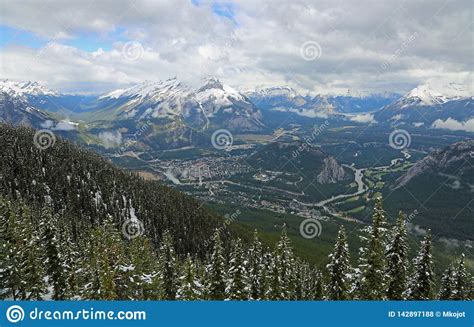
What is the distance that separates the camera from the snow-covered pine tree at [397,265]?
38.6 metres

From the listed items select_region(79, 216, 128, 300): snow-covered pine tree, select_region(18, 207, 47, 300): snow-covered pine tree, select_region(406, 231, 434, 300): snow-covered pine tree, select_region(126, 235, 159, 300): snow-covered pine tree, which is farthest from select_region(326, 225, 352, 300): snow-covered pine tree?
select_region(18, 207, 47, 300): snow-covered pine tree

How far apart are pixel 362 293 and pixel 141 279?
30758 millimetres

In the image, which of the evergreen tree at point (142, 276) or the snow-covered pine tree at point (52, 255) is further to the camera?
the snow-covered pine tree at point (52, 255)

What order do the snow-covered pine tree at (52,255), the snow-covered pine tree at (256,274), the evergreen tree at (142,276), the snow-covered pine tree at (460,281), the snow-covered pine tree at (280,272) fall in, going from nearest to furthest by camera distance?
the snow-covered pine tree at (460,281)
the snow-covered pine tree at (280,272)
the snow-covered pine tree at (256,274)
the evergreen tree at (142,276)
the snow-covered pine tree at (52,255)

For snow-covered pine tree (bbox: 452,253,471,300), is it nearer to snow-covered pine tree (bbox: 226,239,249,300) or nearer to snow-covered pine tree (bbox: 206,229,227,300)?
snow-covered pine tree (bbox: 226,239,249,300)

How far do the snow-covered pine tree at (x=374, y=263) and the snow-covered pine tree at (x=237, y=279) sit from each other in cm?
1288

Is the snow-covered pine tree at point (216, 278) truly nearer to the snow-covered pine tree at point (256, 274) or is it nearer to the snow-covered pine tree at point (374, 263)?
the snow-covered pine tree at point (256, 274)

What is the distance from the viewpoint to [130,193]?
600 ft

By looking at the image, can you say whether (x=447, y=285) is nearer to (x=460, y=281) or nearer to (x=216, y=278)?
(x=460, y=281)

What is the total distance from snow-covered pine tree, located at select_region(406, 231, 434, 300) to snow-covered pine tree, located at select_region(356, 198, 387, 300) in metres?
2.96

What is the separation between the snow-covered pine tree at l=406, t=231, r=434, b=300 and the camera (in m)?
38.9

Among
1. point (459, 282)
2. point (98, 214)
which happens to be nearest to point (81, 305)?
point (459, 282)

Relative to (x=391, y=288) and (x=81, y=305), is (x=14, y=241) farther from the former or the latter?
(x=391, y=288)

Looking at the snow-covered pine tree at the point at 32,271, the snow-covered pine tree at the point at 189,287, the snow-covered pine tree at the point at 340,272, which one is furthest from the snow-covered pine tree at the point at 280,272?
the snow-covered pine tree at the point at 32,271
